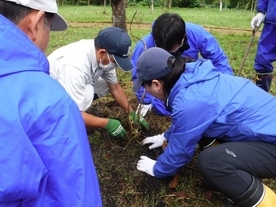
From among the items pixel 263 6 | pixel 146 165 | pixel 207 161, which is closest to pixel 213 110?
pixel 207 161

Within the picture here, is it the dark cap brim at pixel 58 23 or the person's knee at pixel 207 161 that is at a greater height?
the dark cap brim at pixel 58 23

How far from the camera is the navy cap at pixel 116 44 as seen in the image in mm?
2305

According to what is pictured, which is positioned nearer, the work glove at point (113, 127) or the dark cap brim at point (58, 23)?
the dark cap brim at point (58, 23)

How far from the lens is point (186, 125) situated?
6.36 feet

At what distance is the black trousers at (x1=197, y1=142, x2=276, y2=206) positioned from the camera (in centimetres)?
195

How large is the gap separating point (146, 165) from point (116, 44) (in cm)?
87

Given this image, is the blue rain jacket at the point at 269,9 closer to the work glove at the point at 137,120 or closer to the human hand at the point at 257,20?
the human hand at the point at 257,20

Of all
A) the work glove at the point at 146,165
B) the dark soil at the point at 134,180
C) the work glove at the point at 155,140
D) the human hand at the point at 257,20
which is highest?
the human hand at the point at 257,20

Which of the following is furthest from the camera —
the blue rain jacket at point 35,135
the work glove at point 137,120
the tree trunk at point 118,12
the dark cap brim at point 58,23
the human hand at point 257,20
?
the tree trunk at point 118,12

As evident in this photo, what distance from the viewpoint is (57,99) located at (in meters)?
0.85

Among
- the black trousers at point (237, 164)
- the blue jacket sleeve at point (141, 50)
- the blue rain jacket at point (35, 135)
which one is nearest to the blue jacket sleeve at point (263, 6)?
the blue jacket sleeve at point (141, 50)

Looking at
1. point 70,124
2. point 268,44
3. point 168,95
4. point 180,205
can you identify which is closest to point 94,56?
point 168,95

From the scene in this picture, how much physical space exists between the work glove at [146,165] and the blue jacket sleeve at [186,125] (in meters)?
0.28

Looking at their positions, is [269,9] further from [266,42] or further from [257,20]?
[266,42]
